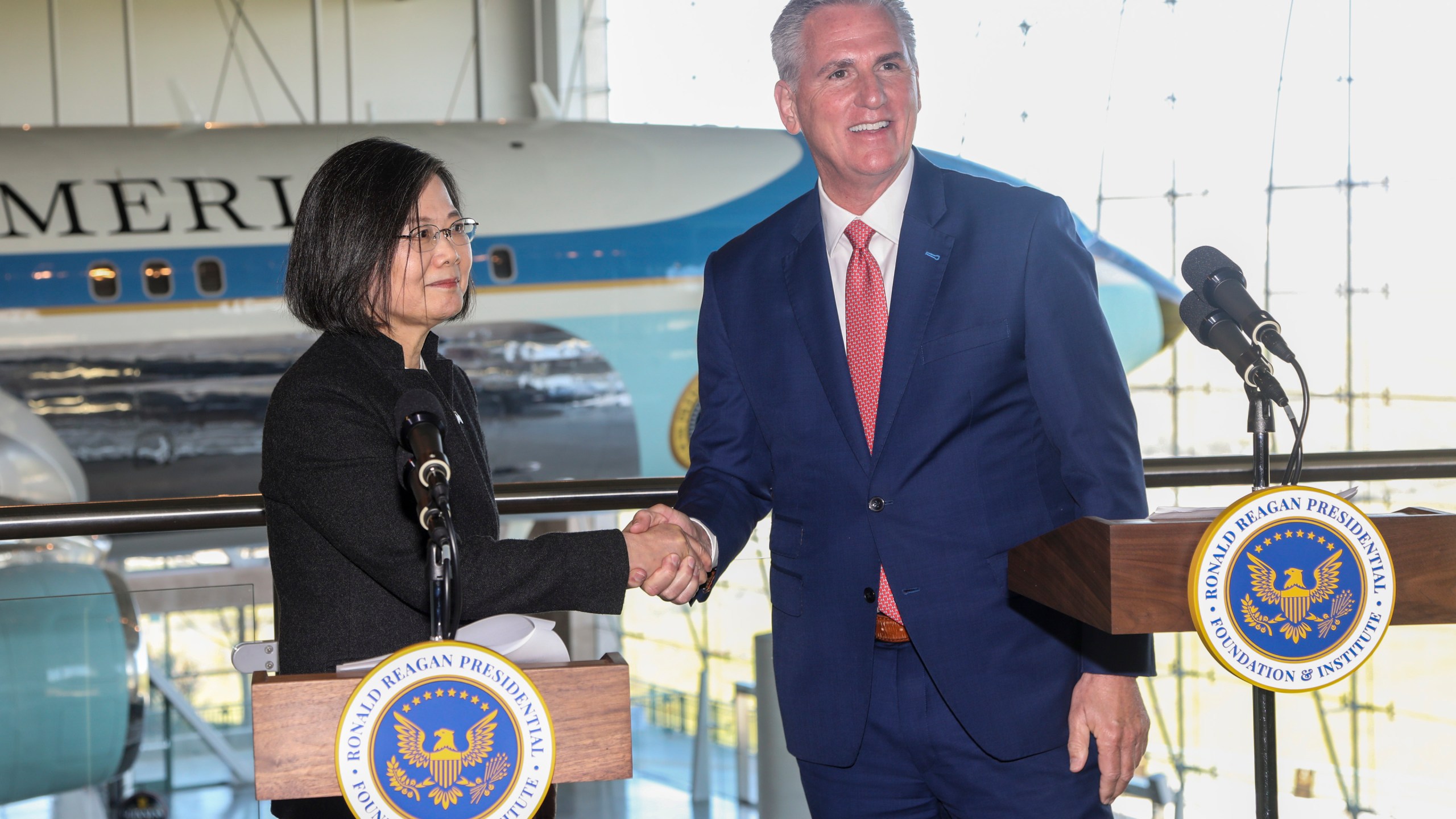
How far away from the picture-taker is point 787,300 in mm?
1834

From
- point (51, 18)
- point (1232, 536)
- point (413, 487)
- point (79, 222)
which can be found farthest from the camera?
point (51, 18)

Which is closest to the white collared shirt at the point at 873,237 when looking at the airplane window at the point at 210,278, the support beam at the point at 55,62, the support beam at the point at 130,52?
the airplane window at the point at 210,278

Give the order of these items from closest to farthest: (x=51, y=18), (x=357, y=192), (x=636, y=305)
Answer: (x=357, y=192) → (x=636, y=305) → (x=51, y=18)

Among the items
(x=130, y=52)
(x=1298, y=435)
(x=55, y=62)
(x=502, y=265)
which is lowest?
(x=1298, y=435)

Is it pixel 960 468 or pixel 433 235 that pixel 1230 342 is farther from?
pixel 433 235

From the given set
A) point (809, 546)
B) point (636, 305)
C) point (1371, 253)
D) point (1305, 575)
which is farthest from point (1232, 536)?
point (1371, 253)

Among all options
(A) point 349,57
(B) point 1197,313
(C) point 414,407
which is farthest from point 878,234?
(A) point 349,57

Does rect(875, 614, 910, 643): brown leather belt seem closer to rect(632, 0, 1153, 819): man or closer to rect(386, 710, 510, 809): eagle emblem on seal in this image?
rect(632, 0, 1153, 819): man

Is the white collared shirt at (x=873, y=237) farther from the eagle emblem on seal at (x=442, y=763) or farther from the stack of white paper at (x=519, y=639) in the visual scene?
the eagle emblem on seal at (x=442, y=763)

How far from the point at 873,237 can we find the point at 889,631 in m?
0.56

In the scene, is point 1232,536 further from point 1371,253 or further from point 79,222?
point 1371,253

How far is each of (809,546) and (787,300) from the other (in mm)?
355

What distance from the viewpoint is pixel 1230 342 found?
144cm

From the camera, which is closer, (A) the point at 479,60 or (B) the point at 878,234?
(B) the point at 878,234
